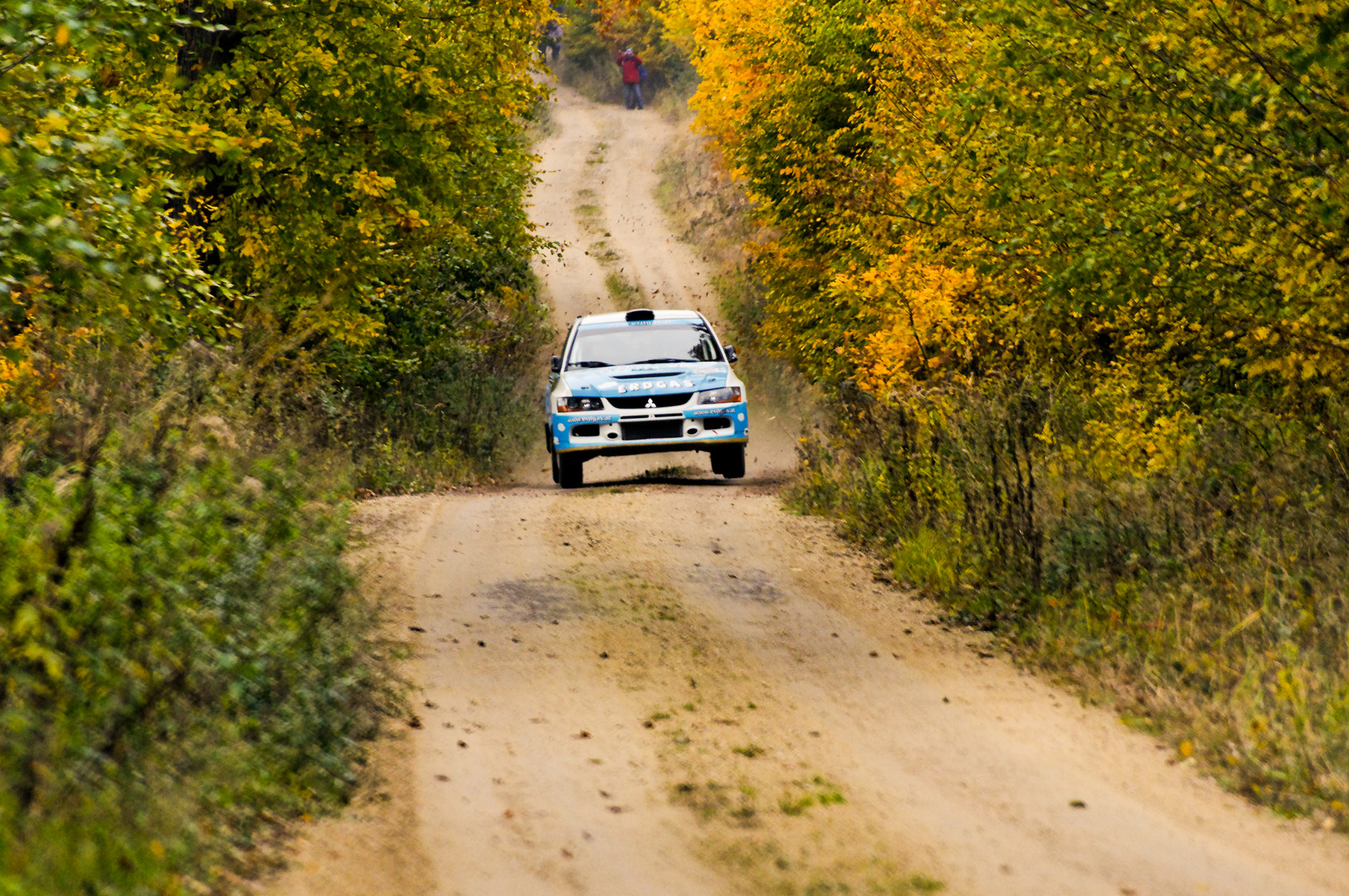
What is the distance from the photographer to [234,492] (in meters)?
6.82

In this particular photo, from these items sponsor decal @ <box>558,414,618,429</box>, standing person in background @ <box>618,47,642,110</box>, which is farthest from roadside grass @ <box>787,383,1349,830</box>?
standing person in background @ <box>618,47,642,110</box>

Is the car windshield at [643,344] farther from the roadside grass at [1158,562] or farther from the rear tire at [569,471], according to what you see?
the roadside grass at [1158,562]

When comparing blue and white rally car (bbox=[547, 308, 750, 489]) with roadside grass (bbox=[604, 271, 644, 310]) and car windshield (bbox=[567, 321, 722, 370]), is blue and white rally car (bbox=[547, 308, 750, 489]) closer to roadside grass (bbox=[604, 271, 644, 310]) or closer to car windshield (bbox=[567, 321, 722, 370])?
car windshield (bbox=[567, 321, 722, 370])

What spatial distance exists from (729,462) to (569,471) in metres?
2.15

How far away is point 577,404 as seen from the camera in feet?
50.4

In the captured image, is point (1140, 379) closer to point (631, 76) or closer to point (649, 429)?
point (649, 429)

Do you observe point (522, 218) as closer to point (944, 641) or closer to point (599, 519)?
point (599, 519)

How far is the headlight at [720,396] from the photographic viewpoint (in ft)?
50.6

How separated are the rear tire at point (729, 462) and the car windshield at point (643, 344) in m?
1.23

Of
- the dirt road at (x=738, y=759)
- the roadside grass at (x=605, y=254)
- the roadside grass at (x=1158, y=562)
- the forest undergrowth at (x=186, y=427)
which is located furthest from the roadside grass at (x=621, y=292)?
the dirt road at (x=738, y=759)

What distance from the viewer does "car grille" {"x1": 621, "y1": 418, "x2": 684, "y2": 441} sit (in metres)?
15.2

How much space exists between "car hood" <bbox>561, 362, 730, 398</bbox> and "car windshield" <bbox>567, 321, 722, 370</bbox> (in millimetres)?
222

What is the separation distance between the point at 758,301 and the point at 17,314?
80.9 feet

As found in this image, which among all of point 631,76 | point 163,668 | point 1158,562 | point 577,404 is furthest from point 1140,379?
point 631,76
